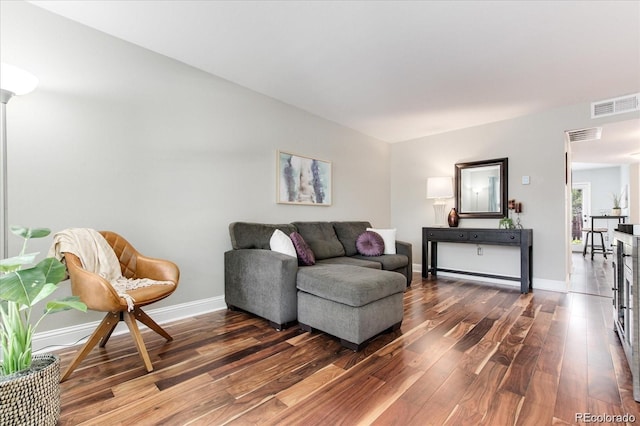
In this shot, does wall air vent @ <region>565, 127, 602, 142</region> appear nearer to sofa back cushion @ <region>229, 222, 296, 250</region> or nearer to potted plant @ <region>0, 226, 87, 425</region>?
sofa back cushion @ <region>229, 222, 296, 250</region>

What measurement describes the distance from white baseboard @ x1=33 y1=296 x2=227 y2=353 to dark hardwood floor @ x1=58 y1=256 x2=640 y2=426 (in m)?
0.13

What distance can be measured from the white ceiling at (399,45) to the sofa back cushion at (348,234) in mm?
1586

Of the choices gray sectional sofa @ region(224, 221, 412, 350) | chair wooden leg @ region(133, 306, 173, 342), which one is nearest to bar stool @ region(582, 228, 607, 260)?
gray sectional sofa @ region(224, 221, 412, 350)

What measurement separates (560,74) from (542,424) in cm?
303

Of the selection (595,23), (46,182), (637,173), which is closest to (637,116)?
(595,23)

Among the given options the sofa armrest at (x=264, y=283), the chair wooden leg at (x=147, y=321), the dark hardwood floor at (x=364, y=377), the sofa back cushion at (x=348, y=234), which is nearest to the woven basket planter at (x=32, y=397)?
the dark hardwood floor at (x=364, y=377)

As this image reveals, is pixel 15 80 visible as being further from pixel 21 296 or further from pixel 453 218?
pixel 453 218

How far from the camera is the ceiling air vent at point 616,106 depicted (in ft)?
10.6

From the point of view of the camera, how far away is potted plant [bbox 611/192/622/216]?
21.5 ft

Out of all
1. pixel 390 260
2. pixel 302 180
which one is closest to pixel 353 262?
pixel 390 260

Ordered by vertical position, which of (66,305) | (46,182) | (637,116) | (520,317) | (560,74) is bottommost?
(520,317)

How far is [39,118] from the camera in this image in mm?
1998

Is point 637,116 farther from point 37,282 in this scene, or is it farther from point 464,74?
point 37,282

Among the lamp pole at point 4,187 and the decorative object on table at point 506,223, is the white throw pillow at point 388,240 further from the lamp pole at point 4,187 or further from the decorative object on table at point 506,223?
the lamp pole at point 4,187
